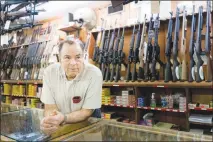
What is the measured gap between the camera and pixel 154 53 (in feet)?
9.52

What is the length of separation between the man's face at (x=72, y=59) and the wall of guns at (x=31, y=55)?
9.99ft

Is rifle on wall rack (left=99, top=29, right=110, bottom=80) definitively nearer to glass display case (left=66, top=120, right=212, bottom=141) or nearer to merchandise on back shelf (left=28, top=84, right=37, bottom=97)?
merchandise on back shelf (left=28, top=84, right=37, bottom=97)

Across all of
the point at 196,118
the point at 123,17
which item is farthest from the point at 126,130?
the point at 123,17

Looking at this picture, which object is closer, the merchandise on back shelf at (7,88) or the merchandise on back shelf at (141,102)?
the merchandise on back shelf at (141,102)

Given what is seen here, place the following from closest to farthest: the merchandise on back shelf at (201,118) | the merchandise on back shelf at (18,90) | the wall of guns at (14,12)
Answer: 1. the wall of guns at (14,12)
2. the merchandise on back shelf at (201,118)
3. the merchandise on back shelf at (18,90)

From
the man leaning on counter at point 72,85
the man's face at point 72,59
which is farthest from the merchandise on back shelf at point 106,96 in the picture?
the man's face at point 72,59

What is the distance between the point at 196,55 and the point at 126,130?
77.0 inches

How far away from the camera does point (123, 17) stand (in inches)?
153

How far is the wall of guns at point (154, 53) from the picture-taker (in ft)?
8.45

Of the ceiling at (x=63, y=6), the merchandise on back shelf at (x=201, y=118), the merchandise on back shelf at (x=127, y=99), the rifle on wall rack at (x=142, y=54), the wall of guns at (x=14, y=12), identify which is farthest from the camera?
the ceiling at (x=63, y=6)

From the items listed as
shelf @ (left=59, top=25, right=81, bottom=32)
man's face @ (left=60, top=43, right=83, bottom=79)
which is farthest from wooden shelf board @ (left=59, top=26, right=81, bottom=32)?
man's face @ (left=60, top=43, right=83, bottom=79)

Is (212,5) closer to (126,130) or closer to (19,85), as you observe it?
(126,130)

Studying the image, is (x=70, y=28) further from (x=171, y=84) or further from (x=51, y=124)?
(x=51, y=124)

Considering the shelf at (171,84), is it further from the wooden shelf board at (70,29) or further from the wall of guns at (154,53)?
the wooden shelf board at (70,29)
